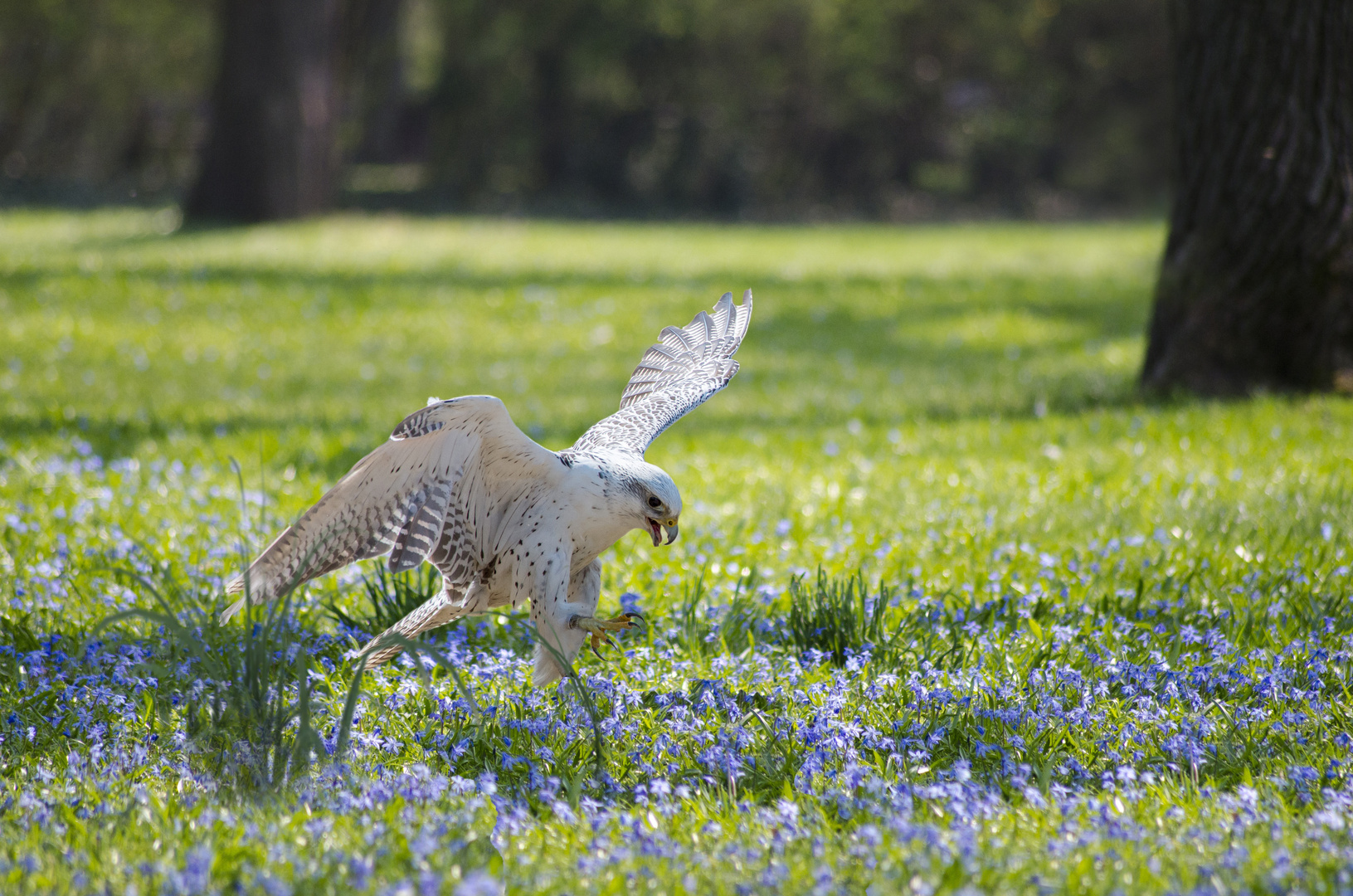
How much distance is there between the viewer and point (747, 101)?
23734mm

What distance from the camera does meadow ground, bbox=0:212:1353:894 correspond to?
88.2 inches

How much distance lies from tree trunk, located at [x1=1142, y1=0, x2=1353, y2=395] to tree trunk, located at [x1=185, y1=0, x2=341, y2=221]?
10.9m

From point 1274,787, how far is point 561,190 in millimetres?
22589

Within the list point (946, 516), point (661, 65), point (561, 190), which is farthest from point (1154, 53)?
point (946, 516)

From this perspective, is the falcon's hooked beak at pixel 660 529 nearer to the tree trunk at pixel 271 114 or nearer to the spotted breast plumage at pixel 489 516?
the spotted breast plumage at pixel 489 516

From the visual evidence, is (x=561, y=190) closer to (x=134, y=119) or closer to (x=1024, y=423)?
(x=134, y=119)

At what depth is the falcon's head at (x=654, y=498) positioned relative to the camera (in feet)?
9.39

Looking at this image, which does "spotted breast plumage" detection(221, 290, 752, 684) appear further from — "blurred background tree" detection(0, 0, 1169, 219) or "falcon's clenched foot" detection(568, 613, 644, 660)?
"blurred background tree" detection(0, 0, 1169, 219)

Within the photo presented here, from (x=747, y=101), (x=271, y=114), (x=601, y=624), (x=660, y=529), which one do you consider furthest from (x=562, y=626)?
(x=747, y=101)

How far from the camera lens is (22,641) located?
11.0ft

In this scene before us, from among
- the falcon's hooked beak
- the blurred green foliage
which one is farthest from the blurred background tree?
the falcon's hooked beak

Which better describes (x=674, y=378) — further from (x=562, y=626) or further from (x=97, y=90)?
(x=97, y=90)

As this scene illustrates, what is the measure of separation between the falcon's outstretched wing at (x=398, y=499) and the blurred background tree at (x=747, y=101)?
64.1ft

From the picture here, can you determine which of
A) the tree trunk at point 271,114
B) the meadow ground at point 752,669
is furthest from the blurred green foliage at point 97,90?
the meadow ground at point 752,669
